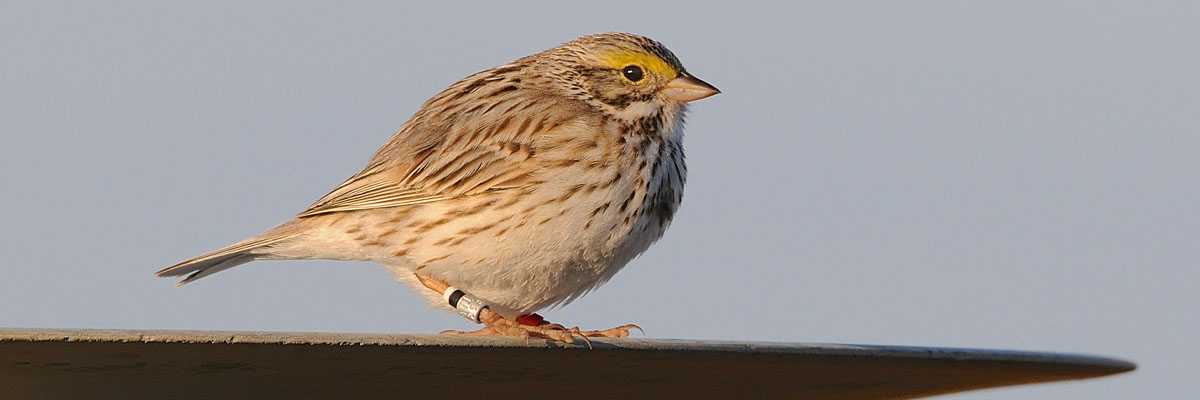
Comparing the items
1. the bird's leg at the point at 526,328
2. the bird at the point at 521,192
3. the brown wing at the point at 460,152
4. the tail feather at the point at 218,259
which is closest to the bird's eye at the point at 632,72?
the bird at the point at 521,192

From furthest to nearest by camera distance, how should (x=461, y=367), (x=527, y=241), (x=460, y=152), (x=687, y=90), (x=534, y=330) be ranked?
(x=687, y=90)
(x=460, y=152)
(x=527, y=241)
(x=534, y=330)
(x=461, y=367)

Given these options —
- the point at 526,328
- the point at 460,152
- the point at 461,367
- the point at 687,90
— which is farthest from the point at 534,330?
the point at 687,90

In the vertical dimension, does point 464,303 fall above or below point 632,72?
below

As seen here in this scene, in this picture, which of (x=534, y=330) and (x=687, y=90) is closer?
(x=534, y=330)

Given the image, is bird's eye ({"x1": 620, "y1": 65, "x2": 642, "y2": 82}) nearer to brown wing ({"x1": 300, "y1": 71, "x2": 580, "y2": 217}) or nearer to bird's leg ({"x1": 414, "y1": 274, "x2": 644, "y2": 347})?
brown wing ({"x1": 300, "y1": 71, "x2": 580, "y2": 217})

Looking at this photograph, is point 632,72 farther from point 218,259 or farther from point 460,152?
point 218,259

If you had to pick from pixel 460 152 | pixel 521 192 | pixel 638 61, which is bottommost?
pixel 521 192

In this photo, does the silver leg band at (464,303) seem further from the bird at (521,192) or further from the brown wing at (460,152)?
the brown wing at (460,152)

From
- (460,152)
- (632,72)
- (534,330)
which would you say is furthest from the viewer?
(632,72)
